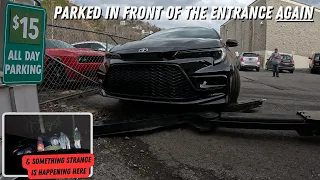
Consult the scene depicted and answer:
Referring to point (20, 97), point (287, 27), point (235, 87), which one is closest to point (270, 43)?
point (287, 27)

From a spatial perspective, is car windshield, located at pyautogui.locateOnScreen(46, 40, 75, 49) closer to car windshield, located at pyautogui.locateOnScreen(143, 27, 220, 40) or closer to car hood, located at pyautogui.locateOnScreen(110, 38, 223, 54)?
car windshield, located at pyautogui.locateOnScreen(143, 27, 220, 40)

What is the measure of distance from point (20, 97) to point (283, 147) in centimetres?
258

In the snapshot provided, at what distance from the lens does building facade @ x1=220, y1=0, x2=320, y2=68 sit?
35781 mm

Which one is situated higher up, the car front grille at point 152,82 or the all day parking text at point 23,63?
the all day parking text at point 23,63

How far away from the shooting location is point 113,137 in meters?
3.36

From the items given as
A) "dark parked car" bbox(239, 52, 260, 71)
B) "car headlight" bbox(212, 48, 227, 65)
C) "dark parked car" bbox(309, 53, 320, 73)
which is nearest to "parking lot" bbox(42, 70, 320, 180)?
"car headlight" bbox(212, 48, 227, 65)

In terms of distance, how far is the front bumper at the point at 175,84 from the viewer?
135 inches

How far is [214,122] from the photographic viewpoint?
3.29 m

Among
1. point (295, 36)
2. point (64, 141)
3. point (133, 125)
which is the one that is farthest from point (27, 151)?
point (295, 36)

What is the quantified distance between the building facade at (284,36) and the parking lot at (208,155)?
113 ft

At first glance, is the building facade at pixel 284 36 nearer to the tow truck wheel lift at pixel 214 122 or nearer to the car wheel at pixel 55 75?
the car wheel at pixel 55 75

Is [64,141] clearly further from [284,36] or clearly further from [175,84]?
[284,36]

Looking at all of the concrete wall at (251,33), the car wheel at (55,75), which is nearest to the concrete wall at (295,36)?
the concrete wall at (251,33)

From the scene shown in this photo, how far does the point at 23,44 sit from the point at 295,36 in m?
41.0
